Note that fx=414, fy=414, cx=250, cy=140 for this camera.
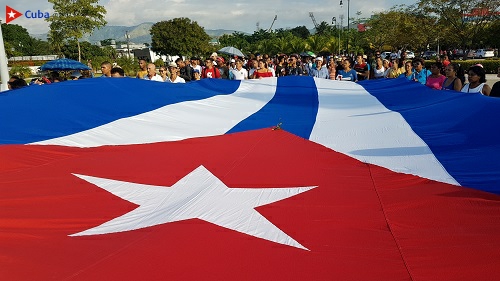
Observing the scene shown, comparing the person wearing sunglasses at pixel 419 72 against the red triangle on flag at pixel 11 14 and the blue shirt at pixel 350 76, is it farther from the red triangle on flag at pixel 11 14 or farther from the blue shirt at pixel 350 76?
the red triangle on flag at pixel 11 14

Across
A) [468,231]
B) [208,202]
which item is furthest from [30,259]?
[468,231]

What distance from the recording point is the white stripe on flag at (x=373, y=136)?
2736 mm

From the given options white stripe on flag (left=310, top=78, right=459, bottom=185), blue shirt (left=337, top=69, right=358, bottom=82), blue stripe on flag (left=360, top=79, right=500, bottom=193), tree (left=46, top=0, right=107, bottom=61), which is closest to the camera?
blue stripe on flag (left=360, top=79, right=500, bottom=193)

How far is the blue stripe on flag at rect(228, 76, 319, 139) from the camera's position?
3908 millimetres

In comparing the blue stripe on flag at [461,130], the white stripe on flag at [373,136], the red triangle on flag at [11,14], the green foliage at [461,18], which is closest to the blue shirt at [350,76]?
the white stripe on flag at [373,136]

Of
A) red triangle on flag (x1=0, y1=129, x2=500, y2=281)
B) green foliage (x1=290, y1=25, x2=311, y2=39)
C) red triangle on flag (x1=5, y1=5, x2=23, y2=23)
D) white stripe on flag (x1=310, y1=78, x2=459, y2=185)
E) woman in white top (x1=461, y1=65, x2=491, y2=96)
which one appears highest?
green foliage (x1=290, y1=25, x2=311, y2=39)

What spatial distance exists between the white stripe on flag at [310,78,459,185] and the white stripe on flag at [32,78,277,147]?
2.85 feet

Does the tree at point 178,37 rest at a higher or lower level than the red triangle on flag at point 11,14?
higher

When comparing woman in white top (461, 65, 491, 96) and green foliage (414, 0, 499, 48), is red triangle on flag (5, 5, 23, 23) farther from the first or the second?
green foliage (414, 0, 499, 48)

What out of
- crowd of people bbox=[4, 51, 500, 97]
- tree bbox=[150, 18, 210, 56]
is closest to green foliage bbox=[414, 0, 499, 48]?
crowd of people bbox=[4, 51, 500, 97]

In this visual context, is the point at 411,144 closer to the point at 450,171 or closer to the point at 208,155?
the point at 450,171

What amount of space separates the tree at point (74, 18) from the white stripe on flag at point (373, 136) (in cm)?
1496

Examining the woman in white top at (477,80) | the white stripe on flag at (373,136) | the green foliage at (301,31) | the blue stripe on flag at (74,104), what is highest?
the green foliage at (301,31)

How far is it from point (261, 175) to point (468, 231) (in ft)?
3.99
